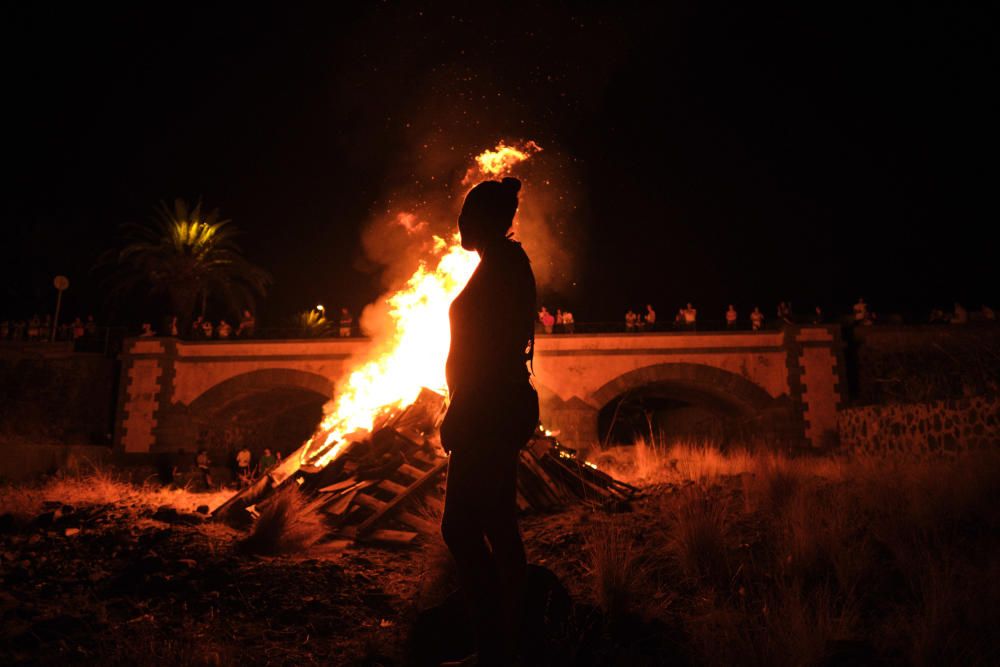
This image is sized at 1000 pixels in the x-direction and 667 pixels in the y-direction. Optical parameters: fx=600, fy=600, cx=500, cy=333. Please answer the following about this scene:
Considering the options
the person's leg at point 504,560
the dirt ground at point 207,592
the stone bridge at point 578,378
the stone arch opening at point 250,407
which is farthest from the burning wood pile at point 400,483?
the stone arch opening at point 250,407

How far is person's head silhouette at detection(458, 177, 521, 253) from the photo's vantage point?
3.07 m

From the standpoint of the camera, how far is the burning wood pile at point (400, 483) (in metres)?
6.98

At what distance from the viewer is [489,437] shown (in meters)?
2.74

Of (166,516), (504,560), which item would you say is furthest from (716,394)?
(504,560)

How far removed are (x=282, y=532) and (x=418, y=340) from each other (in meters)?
6.13

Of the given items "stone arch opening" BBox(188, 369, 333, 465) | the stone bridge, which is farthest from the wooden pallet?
"stone arch opening" BBox(188, 369, 333, 465)

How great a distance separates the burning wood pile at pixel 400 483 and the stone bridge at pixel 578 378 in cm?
990

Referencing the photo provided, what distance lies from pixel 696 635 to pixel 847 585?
1245mm

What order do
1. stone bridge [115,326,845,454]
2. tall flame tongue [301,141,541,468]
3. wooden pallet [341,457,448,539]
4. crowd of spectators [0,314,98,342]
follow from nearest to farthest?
1. wooden pallet [341,457,448,539]
2. tall flame tongue [301,141,541,468]
3. stone bridge [115,326,845,454]
4. crowd of spectators [0,314,98,342]

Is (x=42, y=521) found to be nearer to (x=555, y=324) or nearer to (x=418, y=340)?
(x=418, y=340)

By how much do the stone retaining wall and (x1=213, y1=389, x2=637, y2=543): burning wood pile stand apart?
24.3 ft

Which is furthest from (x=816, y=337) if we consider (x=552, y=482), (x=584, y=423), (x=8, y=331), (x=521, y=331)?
(x=8, y=331)

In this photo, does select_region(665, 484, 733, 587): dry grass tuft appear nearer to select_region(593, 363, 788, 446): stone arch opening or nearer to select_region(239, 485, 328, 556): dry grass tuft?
select_region(239, 485, 328, 556): dry grass tuft

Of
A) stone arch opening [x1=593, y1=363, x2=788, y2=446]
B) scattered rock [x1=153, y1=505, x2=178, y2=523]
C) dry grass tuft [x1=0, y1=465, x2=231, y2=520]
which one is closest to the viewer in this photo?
scattered rock [x1=153, y1=505, x2=178, y2=523]
